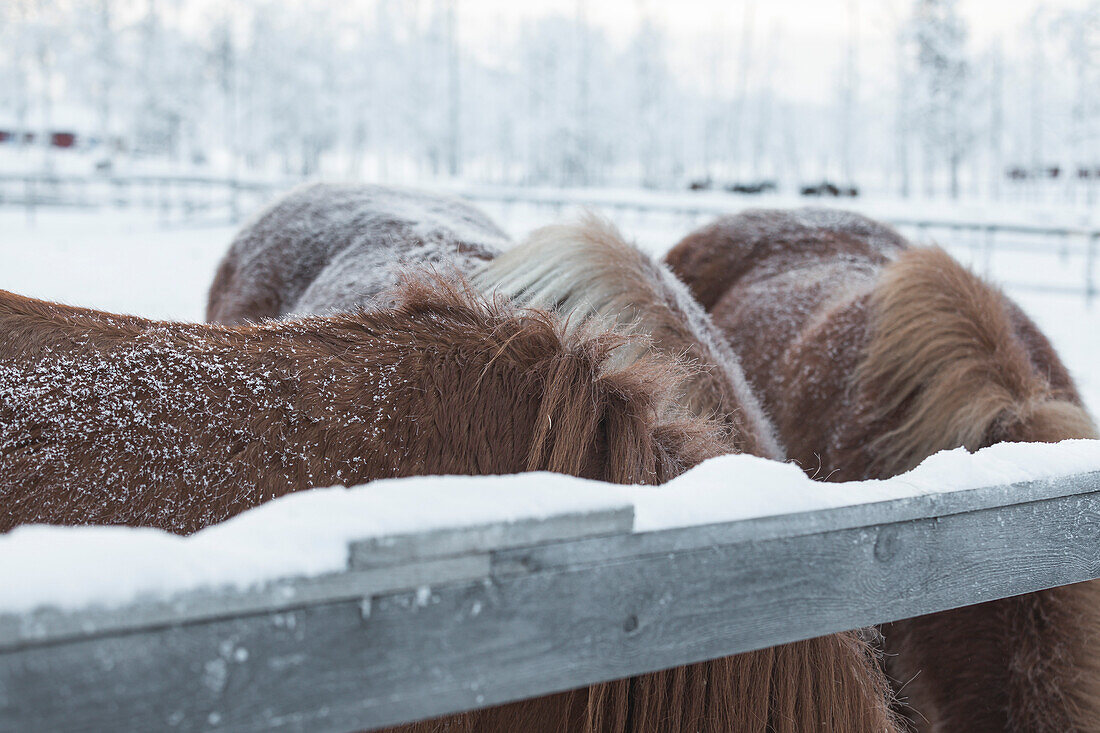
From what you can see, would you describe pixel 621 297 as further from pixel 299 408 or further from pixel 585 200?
pixel 585 200

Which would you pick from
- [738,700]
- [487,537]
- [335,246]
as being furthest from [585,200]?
Answer: [487,537]

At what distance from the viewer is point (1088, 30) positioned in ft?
93.9

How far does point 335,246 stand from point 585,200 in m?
7.38

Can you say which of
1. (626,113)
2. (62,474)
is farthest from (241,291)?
(626,113)

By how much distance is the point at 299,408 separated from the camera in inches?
47.8

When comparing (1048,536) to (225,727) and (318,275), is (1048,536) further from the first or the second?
(318,275)

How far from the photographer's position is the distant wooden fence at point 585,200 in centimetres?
1038

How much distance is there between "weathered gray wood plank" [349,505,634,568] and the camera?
2.19 ft

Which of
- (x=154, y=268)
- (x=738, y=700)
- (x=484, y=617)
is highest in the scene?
(x=484, y=617)

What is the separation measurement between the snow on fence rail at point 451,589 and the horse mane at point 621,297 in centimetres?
103

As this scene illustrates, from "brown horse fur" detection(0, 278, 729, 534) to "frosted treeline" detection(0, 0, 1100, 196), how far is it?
1237 inches

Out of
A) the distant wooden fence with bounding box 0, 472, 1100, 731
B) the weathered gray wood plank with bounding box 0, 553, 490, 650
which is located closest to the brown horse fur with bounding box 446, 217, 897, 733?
the distant wooden fence with bounding box 0, 472, 1100, 731

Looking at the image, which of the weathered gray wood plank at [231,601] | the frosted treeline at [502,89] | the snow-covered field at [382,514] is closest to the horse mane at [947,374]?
the snow-covered field at [382,514]

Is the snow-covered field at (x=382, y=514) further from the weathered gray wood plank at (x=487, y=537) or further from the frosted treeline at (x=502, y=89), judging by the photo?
the frosted treeline at (x=502, y=89)
